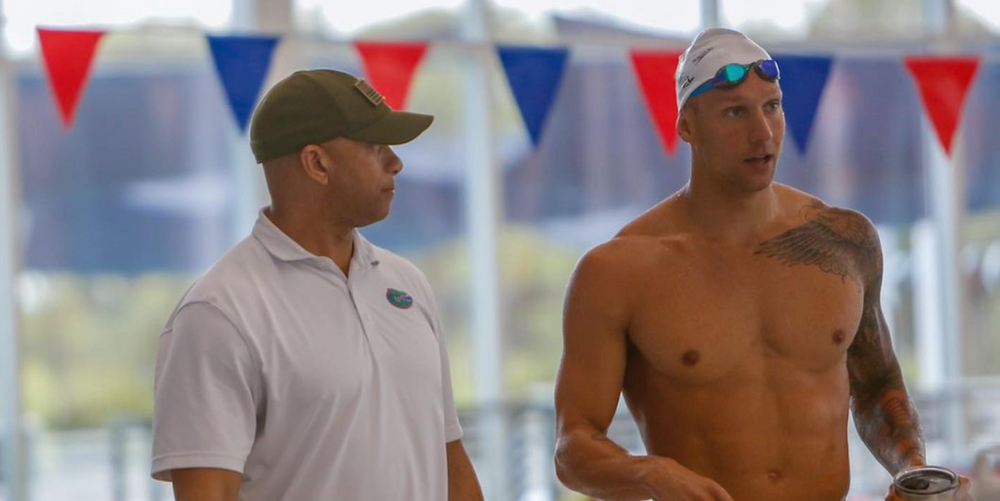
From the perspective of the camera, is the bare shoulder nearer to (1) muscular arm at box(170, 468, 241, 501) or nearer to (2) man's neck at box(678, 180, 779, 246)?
(2) man's neck at box(678, 180, 779, 246)

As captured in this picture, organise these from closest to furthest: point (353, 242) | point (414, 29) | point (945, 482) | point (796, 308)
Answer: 1. point (945, 482)
2. point (353, 242)
3. point (796, 308)
4. point (414, 29)

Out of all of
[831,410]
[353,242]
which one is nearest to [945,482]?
[831,410]

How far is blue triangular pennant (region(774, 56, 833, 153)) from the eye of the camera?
4637 mm

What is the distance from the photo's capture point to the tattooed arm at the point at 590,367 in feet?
7.18

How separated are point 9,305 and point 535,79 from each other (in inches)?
79.1

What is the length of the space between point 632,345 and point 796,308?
0.28 metres

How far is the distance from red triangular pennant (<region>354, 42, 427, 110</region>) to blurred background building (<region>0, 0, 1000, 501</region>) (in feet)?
1.22

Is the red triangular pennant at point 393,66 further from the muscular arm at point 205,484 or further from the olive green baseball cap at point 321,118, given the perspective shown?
the muscular arm at point 205,484

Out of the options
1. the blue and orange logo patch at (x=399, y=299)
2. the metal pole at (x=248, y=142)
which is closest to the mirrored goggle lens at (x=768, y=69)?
the blue and orange logo patch at (x=399, y=299)

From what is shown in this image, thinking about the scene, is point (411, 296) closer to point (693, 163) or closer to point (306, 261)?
point (306, 261)

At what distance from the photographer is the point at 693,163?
231cm

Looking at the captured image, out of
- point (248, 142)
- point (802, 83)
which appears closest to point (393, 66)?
point (248, 142)

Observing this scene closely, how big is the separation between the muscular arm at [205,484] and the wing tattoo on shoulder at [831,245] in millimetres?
937

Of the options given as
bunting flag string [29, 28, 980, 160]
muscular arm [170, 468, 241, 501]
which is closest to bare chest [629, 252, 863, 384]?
muscular arm [170, 468, 241, 501]
